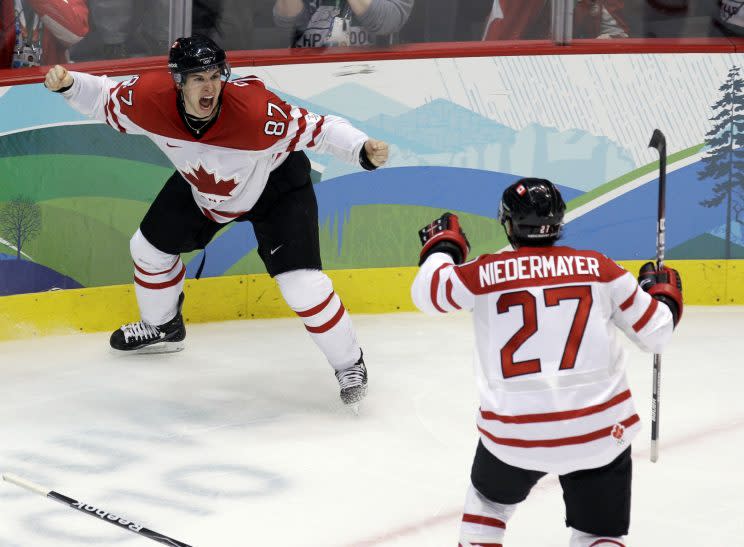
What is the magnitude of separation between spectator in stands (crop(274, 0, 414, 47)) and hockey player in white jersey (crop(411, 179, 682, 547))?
2.82m

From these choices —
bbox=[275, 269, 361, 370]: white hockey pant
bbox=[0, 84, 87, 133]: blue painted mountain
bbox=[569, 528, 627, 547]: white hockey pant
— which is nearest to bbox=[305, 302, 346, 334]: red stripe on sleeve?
bbox=[275, 269, 361, 370]: white hockey pant

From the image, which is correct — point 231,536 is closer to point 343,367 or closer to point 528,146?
point 343,367

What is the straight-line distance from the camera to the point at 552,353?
2.17 meters

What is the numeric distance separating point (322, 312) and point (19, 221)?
4.61ft

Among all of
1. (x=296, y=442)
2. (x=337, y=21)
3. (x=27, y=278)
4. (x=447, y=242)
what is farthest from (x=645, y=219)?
(x=447, y=242)

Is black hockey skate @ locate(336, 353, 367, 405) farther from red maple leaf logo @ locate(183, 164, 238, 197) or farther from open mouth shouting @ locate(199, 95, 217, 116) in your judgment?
open mouth shouting @ locate(199, 95, 217, 116)

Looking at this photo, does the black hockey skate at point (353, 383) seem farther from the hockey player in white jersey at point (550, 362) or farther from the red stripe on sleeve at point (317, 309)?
the hockey player in white jersey at point (550, 362)

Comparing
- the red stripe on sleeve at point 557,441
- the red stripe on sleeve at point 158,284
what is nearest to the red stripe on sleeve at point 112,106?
the red stripe on sleeve at point 158,284

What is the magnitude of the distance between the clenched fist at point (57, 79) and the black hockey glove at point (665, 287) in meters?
1.95

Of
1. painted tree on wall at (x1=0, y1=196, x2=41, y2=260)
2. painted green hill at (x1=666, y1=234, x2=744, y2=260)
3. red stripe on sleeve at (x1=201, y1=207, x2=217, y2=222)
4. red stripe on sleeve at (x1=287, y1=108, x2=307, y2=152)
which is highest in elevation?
red stripe on sleeve at (x1=287, y1=108, x2=307, y2=152)

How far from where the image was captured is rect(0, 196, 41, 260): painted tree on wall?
4520mm

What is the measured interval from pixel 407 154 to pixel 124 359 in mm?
1447

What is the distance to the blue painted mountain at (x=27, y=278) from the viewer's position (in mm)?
4543

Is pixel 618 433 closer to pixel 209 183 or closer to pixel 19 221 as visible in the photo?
pixel 209 183
